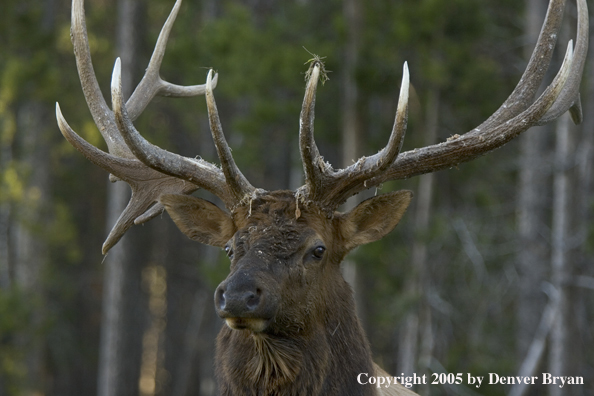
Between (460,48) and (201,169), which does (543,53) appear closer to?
(201,169)

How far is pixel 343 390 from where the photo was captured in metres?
4.47

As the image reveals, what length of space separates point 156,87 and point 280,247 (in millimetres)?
2426

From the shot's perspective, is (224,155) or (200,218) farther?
(200,218)

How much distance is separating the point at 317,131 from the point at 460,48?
299 centimetres

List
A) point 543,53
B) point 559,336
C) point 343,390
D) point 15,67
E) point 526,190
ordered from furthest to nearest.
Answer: point 15,67
point 526,190
point 559,336
point 543,53
point 343,390

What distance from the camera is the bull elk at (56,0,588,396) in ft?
14.2

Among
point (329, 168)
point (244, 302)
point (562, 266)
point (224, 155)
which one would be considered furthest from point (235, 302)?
point (562, 266)

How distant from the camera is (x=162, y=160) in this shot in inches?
191

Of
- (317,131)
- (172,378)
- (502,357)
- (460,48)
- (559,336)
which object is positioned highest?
(460,48)

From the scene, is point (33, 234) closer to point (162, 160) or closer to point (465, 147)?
point (162, 160)

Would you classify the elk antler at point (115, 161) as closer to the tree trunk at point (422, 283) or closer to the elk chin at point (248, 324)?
the elk chin at point (248, 324)

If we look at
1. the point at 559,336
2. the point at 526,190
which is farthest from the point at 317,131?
the point at 559,336

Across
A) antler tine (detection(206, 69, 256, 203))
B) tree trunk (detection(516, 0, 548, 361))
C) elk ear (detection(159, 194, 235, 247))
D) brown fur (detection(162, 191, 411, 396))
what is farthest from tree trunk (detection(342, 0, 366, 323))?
antler tine (detection(206, 69, 256, 203))

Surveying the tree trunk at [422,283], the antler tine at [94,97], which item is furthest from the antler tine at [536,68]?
the tree trunk at [422,283]
